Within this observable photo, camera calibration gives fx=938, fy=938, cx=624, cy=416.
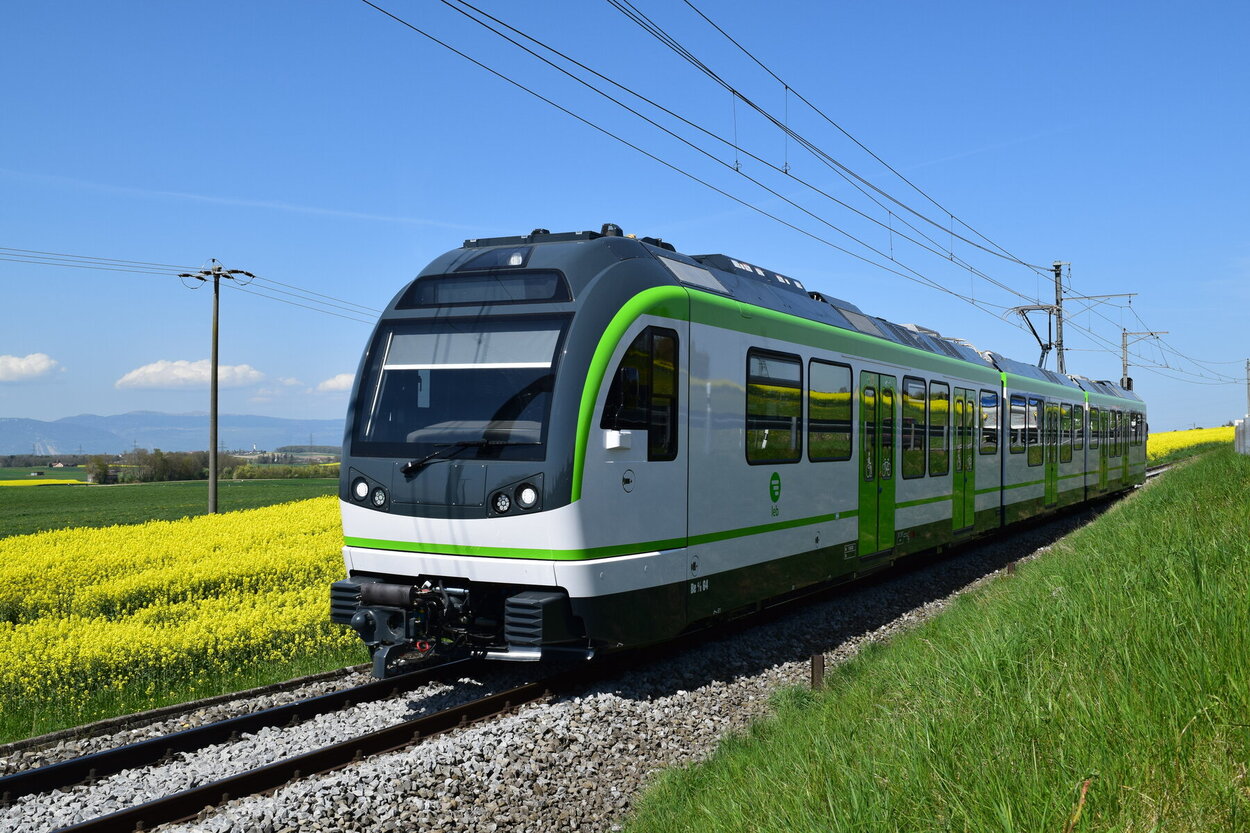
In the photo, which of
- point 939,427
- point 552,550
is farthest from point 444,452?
point 939,427

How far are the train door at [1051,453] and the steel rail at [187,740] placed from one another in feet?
50.6

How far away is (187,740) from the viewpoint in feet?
20.8

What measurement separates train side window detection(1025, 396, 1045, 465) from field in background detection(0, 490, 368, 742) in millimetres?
13049

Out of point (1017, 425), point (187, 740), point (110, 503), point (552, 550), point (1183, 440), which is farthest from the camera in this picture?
point (1183, 440)

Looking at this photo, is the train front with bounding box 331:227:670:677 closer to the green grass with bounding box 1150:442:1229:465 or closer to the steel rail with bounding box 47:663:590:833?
the steel rail with bounding box 47:663:590:833

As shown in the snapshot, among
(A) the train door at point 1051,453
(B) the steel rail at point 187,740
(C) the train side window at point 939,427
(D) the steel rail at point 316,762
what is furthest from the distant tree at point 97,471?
(D) the steel rail at point 316,762

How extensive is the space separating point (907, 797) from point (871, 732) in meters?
1.32

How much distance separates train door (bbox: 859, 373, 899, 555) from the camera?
1138 centimetres

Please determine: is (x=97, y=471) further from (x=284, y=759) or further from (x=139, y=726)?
(x=284, y=759)

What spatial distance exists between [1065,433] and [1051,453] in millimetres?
1418

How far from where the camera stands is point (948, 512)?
14.2 metres

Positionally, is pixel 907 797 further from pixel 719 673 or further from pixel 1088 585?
pixel 719 673

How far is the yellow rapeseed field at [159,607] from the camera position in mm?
8328

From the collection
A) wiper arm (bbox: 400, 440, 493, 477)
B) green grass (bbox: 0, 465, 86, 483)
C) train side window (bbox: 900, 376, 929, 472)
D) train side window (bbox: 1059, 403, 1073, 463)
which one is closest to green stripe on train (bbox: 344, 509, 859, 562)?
wiper arm (bbox: 400, 440, 493, 477)
